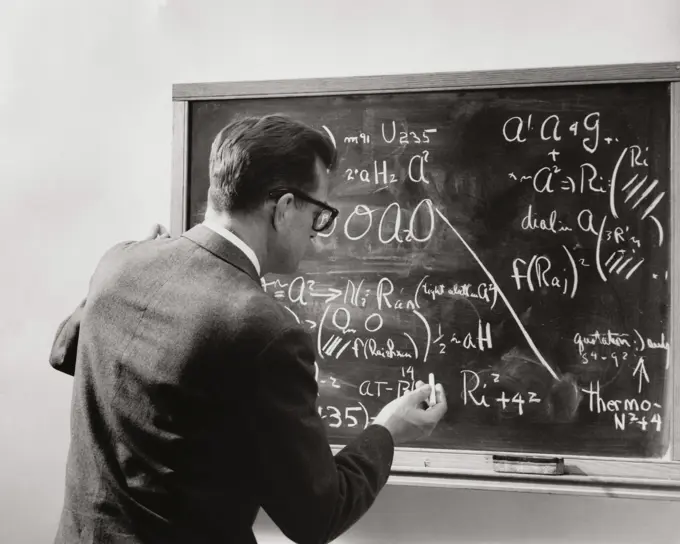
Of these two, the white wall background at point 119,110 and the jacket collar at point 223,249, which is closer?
the jacket collar at point 223,249

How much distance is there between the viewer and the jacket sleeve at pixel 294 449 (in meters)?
1.07

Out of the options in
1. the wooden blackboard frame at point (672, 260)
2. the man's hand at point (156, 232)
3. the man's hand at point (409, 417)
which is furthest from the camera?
the wooden blackboard frame at point (672, 260)

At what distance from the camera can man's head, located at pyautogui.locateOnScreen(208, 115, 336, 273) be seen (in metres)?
1.22

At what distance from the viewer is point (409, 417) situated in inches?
55.4

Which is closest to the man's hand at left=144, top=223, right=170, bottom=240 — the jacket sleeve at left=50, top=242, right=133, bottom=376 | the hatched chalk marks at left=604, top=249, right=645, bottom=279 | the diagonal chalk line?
the jacket sleeve at left=50, top=242, right=133, bottom=376

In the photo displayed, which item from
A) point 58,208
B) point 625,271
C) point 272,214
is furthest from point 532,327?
point 58,208

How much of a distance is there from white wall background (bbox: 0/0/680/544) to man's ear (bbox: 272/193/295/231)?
2.98 feet

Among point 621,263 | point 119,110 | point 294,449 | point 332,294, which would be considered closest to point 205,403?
point 294,449

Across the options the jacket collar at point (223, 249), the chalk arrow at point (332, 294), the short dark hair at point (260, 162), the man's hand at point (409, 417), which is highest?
the short dark hair at point (260, 162)

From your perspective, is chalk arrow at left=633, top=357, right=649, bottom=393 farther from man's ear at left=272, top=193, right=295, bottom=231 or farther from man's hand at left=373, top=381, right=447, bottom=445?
man's ear at left=272, top=193, right=295, bottom=231

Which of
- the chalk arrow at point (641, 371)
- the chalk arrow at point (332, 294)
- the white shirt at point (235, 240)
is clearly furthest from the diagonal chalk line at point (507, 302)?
the white shirt at point (235, 240)

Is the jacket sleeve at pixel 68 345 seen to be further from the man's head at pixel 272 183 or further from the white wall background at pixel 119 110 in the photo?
the white wall background at pixel 119 110

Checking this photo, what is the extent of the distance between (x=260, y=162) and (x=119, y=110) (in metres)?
1.13

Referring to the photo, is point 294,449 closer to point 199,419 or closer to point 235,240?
point 199,419
